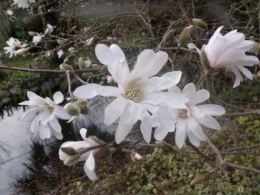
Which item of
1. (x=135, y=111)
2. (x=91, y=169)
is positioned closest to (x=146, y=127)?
(x=135, y=111)

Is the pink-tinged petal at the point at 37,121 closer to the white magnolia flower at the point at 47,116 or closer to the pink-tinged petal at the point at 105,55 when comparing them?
the white magnolia flower at the point at 47,116

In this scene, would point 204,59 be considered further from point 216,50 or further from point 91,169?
point 91,169

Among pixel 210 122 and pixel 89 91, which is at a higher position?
pixel 89 91

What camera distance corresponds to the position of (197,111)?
27.4 inches

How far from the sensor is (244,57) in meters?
0.68

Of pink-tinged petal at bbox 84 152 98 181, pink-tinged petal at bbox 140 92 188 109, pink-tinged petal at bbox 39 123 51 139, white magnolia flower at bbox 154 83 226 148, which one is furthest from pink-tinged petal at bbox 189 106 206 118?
pink-tinged petal at bbox 39 123 51 139

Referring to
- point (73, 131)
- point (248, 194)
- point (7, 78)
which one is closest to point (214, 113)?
point (248, 194)

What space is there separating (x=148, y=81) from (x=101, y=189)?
2.04 meters

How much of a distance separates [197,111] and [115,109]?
20 cm

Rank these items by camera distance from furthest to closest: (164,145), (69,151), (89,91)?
(164,145) < (69,151) < (89,91)

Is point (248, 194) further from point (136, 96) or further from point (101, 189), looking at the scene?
point (136, 96)

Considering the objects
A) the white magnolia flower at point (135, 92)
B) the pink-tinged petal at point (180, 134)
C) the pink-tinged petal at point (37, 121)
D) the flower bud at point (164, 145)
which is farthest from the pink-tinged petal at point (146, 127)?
the pink-tinged petal at point (37, 121)

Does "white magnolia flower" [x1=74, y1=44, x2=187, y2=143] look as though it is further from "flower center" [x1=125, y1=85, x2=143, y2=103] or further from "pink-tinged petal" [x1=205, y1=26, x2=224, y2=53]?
"pink-tinged petal" [x1=205, y1=26, x2=224, y2=53]

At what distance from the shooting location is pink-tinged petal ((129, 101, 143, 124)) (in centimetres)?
56
